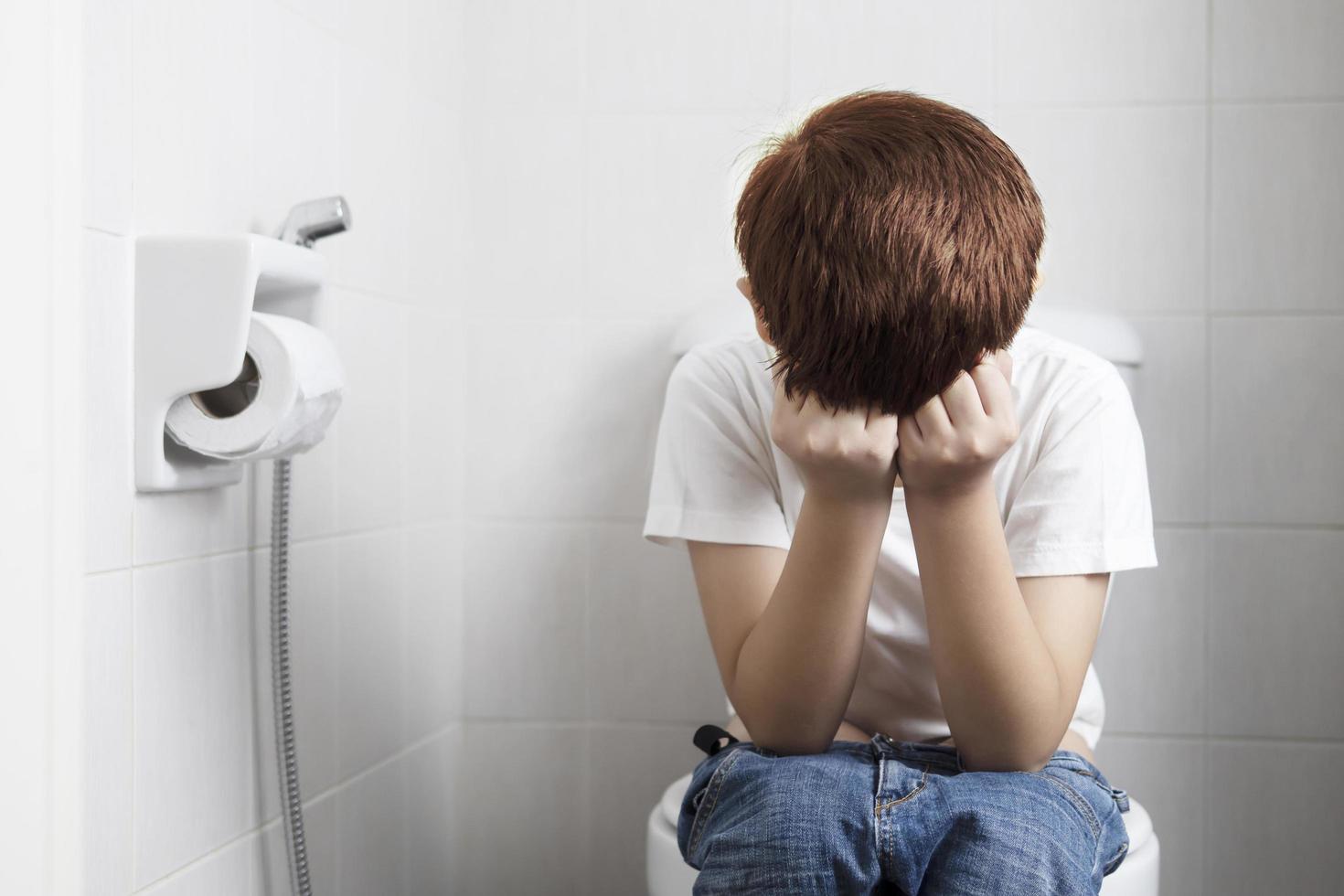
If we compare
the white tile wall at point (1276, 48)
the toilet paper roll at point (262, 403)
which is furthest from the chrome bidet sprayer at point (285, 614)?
the white tile wall at point (1276, 48)

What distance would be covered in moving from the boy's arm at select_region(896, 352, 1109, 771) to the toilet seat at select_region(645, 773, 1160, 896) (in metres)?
0.14

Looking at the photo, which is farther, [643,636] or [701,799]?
[643,636]

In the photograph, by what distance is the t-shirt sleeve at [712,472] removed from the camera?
92 centimetres

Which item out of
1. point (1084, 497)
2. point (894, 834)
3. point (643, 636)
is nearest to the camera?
point (894, 834)

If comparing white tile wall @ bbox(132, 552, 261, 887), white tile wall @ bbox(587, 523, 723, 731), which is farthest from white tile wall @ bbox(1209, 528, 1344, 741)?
white tile wall @ bbox(132, 552, 261, 887)

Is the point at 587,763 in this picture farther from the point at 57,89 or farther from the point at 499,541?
the point at 57,89

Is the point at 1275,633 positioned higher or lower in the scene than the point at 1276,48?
lower

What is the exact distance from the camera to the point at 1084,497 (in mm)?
898

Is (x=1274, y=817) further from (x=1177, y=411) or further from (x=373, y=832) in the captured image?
(x=373, y=832)

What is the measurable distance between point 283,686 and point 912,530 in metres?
0.54

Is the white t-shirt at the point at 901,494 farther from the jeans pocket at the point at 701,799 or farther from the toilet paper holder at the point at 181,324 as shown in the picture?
the toilet paper holder at the point at 181,324

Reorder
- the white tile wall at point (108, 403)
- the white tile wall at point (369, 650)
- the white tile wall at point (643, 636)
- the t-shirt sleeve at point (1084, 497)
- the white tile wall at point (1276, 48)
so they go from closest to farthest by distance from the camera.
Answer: the white tile wall at point (108, 403)
the t-shirt sleeve at point (1084, 497)
the white tile wall at point (369, 650)
the white tile wall at point (1276, 48)
the white tile wall at point (643, 636)

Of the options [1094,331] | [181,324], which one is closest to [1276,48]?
[1094,331]

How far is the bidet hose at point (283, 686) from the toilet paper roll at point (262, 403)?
10 centimetres
